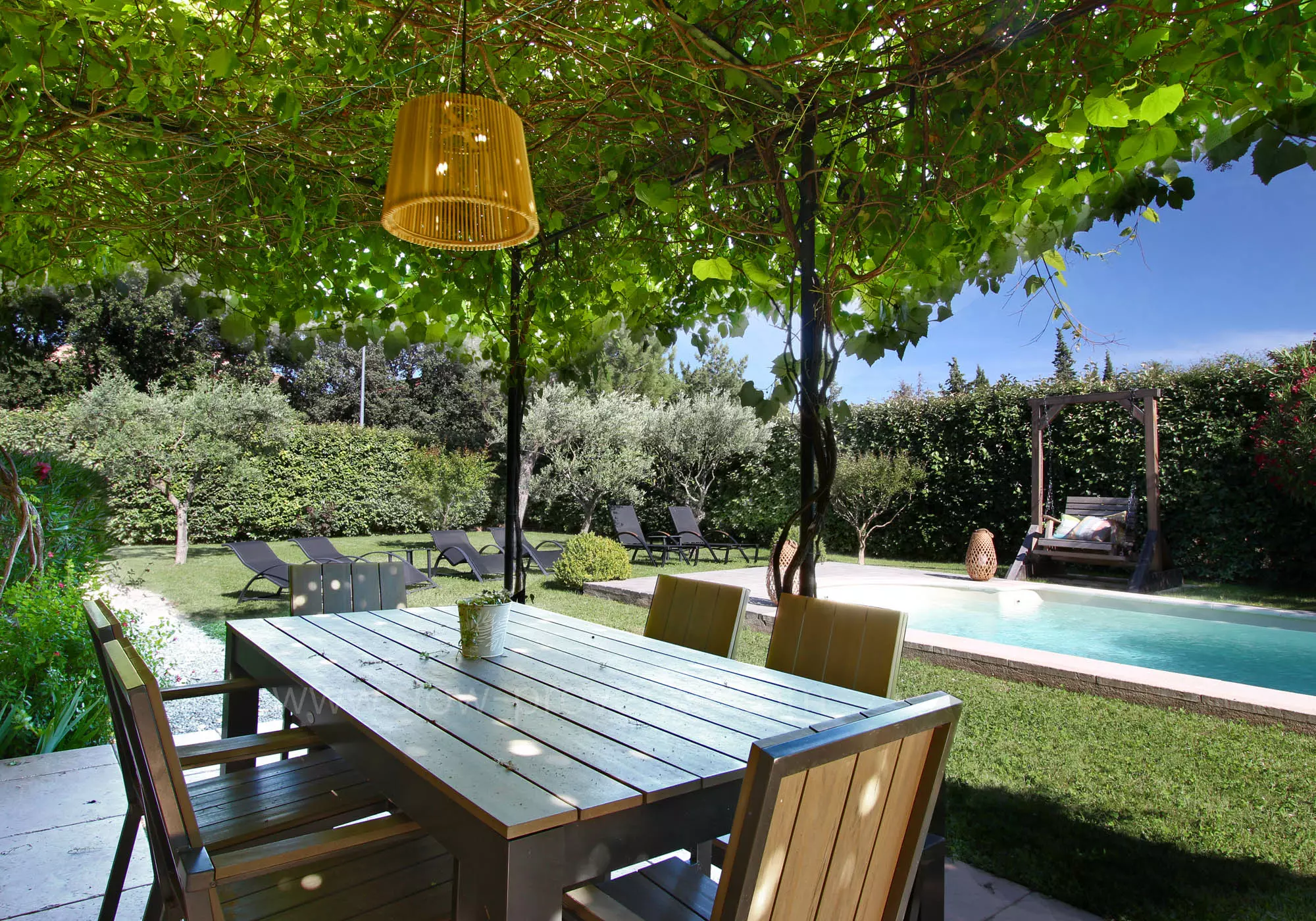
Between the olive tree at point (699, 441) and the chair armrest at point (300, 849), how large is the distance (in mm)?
11784

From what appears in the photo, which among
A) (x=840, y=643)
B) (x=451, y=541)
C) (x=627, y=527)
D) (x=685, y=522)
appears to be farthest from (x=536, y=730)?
(x=685, y=522)

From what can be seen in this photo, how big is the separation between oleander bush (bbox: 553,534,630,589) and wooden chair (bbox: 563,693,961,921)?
676 centimetres

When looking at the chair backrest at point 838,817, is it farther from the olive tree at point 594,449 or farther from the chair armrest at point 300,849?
the olive tree at point 594,449

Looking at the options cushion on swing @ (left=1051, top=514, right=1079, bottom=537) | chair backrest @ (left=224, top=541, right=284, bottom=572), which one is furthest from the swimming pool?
chair backrest @ (left=224, top=541, right=284, bottom=572)

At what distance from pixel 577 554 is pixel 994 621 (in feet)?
13.9

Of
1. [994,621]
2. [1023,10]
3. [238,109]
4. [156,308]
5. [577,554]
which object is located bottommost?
[994,621]

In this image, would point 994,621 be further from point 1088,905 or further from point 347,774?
point 347,774

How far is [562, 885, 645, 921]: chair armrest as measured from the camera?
1286 mm

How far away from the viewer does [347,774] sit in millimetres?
2023

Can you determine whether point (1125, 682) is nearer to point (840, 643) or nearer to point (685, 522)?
point (840, 643)

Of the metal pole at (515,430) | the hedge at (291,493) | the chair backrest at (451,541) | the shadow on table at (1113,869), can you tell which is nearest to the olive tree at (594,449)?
the hedge at (291,493)

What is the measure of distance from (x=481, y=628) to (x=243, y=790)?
2.26ft

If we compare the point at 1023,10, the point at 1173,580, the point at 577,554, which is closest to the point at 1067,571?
the point at 1173,580

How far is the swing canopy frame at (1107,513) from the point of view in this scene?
8.74 m
